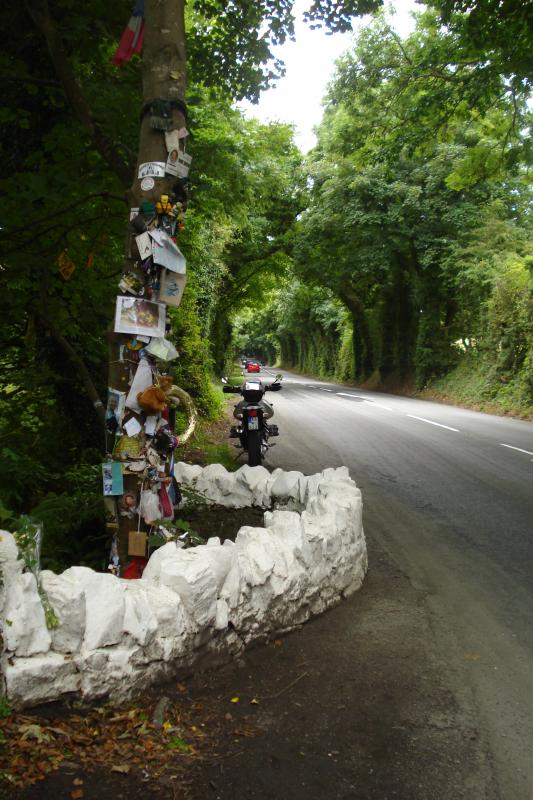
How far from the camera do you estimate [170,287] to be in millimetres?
4055

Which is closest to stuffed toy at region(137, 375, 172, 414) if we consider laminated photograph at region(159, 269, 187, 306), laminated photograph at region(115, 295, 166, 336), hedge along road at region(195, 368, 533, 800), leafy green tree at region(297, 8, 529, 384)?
laminated photograph at region(115, 295, 166, 336)

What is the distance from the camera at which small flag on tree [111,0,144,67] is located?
14.9 ft

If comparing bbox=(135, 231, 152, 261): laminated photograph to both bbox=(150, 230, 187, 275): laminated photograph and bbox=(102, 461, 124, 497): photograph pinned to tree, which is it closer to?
bbox=(150, 230, 187, 275): laminated photograph

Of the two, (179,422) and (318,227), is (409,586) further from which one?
(318,227)

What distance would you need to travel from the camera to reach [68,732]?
2498 millimetres

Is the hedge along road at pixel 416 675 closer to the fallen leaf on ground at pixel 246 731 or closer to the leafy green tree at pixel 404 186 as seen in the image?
the fallen leaf on ground at pixel 246 731

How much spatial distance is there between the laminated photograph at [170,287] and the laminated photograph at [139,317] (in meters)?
0.06

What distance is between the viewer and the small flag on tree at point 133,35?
4535 mm

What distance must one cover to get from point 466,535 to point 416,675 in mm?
3189

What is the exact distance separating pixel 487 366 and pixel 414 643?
808 inches

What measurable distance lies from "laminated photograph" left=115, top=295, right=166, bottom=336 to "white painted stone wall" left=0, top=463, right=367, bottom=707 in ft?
4.64

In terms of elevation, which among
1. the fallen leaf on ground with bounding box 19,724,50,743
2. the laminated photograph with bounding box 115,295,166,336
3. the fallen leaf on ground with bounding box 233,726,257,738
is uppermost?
the laminated photograph with bounding box 115,295,166,336

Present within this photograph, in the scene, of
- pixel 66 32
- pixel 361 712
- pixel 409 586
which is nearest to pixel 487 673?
pixel 361 712

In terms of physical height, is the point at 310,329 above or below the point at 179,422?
above
